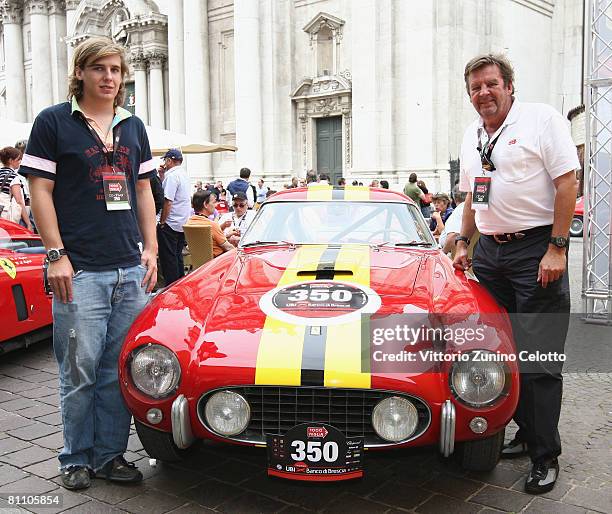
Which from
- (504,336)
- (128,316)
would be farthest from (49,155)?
(504,336)

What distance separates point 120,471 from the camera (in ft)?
11.0

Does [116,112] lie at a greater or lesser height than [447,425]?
greater

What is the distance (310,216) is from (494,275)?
147 cm

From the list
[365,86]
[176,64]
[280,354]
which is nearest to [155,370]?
[280,354]

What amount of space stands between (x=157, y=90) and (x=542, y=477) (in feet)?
92.2

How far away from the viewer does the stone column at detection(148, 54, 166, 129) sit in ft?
93.7

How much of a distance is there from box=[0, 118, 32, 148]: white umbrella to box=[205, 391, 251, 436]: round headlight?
10.2m

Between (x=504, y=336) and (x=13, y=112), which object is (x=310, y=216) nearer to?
(x=504, y=336)

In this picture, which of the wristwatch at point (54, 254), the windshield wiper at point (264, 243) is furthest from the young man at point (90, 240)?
the windshield wiper at point (264, 243)

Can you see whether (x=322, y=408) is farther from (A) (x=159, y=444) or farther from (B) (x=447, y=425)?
(A) (x=159, y=444)

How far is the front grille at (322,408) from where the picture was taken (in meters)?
2.83

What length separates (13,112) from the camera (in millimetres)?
37531

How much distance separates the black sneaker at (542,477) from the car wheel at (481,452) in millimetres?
240

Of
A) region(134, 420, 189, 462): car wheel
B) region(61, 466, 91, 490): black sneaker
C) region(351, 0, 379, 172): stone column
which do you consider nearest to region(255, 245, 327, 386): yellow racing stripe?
region(134, 420, 189, 462): car wheel
